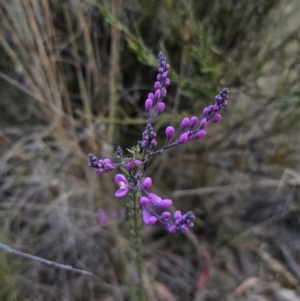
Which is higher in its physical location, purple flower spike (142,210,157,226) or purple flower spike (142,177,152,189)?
purple flower spike (142,177,152,189)

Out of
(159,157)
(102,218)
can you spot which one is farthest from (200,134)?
(159,157)

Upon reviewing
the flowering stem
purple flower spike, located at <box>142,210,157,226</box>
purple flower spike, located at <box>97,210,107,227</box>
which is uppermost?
purple flower spike, located at <box>97,210,107,227</box>

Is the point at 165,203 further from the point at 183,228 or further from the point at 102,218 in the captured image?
the point at 102,218

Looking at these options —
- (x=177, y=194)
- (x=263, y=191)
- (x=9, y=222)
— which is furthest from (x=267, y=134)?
(x=9, y=222)

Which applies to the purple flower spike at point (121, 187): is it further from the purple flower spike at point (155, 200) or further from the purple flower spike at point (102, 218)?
the purple flower spike at point (102, 218)

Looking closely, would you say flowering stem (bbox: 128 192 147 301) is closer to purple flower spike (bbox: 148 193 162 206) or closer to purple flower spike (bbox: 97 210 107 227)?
purple flower spike (bbox: 148 193 162 206)

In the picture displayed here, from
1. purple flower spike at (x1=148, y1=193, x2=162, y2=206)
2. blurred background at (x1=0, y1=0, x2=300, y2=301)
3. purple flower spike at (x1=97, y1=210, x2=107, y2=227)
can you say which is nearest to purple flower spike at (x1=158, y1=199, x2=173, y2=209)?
purple flower spike at (x1=148, y1=193, x2=162, y2=206)

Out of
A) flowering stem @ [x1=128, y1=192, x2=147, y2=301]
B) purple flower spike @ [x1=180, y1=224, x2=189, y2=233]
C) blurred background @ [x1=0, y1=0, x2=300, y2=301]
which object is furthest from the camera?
blurred background @ [x1=0, y1=0, x2=300, y2=301]

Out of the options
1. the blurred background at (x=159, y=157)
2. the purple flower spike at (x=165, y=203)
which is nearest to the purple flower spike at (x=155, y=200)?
the purple flower spike at (x=165, y=203)

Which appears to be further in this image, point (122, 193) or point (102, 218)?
point (102, 218)
